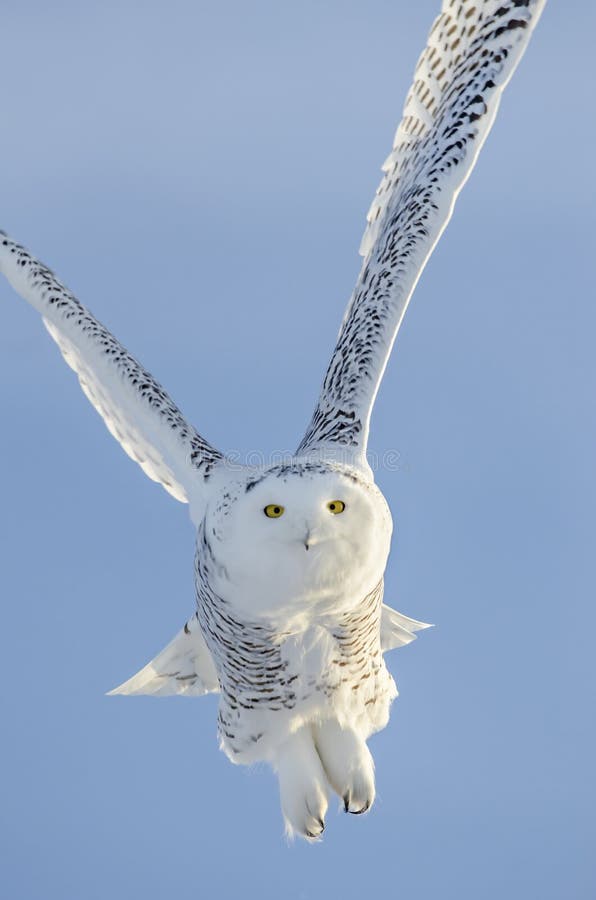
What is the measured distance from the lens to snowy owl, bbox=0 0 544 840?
665cm

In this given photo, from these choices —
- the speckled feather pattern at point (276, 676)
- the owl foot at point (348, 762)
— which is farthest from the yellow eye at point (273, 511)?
the owl foot at point (348, 762)

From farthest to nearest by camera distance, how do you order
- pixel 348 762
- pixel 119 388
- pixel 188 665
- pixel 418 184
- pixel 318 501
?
1. pixel 188 665
2. pixel 418 184
3. pixel 119 388
4. pixel 348 762
5. pixel 318 501

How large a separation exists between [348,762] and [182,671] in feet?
5.36

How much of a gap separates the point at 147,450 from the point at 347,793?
9.23 feet

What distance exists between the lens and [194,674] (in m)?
8.80

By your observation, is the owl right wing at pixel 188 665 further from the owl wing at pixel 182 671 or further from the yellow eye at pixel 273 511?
the yellow eye at pixel 273 511

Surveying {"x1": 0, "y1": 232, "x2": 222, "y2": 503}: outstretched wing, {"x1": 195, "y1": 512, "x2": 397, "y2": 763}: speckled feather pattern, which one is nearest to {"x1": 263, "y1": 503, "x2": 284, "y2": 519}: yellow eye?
{"x1": 195, "y1": 512, "x2": 397, "y2": 763}: speckled feather pattern

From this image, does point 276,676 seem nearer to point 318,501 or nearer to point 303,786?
point 303,786

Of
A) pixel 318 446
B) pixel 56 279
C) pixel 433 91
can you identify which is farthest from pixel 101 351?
pixel 433 91

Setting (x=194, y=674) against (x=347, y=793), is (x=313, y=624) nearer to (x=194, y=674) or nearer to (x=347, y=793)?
(x=347, y=793)

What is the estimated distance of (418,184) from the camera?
27.9 ft

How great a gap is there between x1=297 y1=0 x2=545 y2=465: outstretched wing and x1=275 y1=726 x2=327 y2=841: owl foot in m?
1.92

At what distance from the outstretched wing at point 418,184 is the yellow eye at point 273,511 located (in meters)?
1.06

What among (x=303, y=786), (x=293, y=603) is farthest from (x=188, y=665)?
(x=293, y=603)
